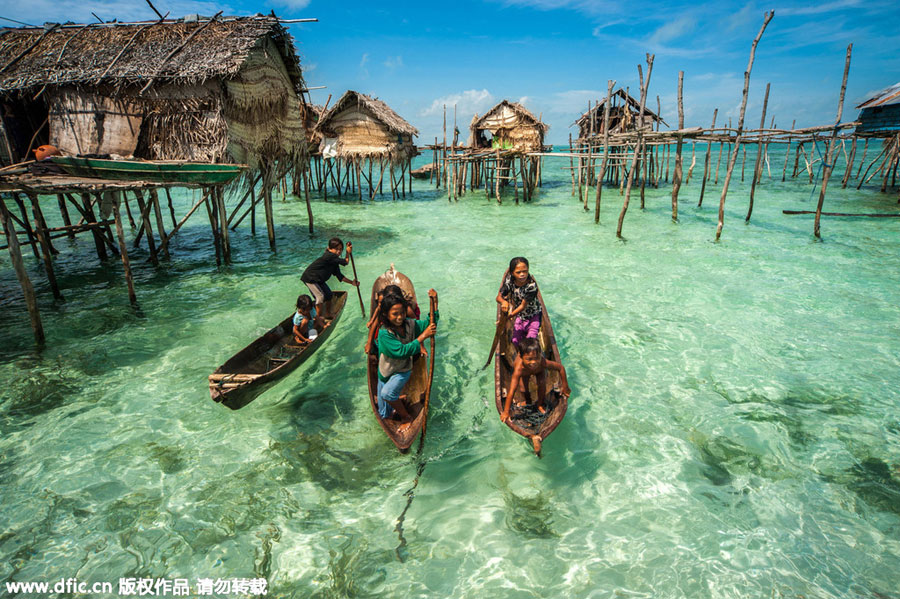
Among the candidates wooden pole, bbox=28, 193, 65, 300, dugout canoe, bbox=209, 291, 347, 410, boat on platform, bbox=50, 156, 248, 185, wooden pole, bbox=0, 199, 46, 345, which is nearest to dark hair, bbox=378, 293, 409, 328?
dugout canoe, bbox=209, 291, 347, 410

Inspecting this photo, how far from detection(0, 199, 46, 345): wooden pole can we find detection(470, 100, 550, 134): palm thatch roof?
22690 millimetres

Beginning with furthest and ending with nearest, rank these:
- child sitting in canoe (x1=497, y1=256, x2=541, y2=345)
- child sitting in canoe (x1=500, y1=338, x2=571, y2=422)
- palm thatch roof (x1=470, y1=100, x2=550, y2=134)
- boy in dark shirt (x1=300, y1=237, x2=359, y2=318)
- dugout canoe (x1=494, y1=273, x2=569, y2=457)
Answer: palm thatch roof (x1=470, y1=100, x2=550, y2=134) < boy in dark shirt (x1=300, y1=237, x2=359, y2=318) < child sitting in canoe (x1=497, y1=256, x2=541, y2=345) < child sitting in canoe (x1=500, y1=338, x2=571, y2=422) < dugout canoe (x1=494, y1=273, x2=569, y2=457)

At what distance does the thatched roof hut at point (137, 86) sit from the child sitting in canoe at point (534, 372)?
8703 mm

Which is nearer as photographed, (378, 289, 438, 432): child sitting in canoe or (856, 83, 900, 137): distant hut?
(378, 289, 438, 432): child sitting in canoe

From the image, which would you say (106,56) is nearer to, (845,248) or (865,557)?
(865,557)

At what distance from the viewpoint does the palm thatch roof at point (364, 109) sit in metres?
20.1

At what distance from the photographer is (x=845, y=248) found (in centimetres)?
1224

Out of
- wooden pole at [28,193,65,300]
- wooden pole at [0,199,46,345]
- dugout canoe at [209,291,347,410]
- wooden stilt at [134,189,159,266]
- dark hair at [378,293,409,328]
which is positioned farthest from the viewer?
wooden stilt at [134,189,159,266]

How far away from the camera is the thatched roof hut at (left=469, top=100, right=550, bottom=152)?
24500 millimetres

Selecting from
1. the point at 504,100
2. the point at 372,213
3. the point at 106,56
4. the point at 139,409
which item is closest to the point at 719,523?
the point at 139,409

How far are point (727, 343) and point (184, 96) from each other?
12038 mm

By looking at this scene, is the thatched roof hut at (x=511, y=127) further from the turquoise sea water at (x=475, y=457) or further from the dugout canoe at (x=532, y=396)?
the dugout canoe at (x=532, y=396)

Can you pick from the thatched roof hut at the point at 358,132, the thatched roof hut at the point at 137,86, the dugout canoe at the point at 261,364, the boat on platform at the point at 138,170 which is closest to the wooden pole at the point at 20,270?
the boat on platform at the point at 138,170

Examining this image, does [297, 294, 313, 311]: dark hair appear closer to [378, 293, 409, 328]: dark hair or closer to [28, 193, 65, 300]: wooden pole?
[378, 293, 409, 328]: dark hair
